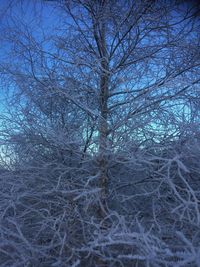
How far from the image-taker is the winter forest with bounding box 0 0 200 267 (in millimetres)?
2006

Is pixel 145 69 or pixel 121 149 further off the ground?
pixel 145 69

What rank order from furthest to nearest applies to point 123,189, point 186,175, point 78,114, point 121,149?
1. point 78,114
2. point 123,189
3. point 186,175
4. point 121,149

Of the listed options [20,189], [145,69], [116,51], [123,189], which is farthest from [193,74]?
[20,189]

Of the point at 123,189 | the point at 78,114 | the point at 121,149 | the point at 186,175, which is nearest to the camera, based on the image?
the point at 121,149

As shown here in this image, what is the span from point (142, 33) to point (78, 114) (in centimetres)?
71

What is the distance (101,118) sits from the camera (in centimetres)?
209

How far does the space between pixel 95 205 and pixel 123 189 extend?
296 mm

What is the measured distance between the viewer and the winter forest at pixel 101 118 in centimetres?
201

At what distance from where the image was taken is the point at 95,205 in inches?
79.7

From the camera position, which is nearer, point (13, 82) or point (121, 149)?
point (121, 149)

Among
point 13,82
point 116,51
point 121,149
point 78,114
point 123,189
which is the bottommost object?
point 123,189

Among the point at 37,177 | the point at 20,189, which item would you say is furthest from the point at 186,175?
the point at 20,189

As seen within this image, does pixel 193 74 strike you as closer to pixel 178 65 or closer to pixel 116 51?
pixel 178 65

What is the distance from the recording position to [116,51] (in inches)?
92.9
